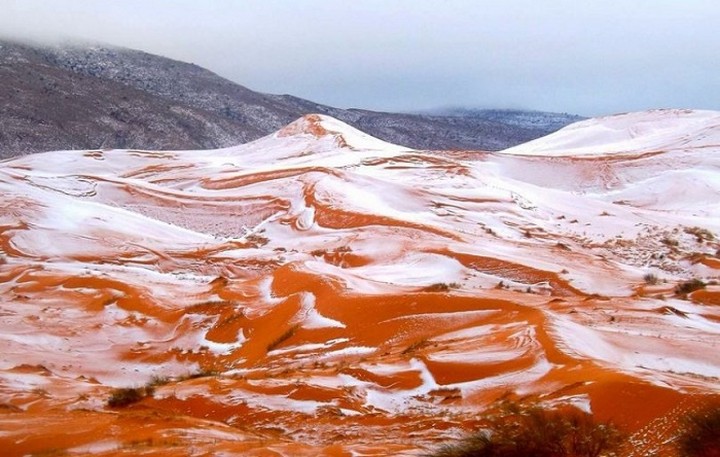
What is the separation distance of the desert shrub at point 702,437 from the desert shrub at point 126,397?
4.82 m

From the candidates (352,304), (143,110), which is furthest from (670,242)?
(143,110)

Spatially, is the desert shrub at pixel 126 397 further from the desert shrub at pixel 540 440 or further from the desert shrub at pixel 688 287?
the desert shrub at pixel 688 287

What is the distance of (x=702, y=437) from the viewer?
13.1 feet

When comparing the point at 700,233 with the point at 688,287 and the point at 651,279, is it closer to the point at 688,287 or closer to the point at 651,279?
the point at 651,279

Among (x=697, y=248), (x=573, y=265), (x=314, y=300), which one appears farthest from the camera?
(x=697, y=248)

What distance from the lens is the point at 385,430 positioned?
229 inches

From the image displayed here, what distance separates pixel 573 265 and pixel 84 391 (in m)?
10.4

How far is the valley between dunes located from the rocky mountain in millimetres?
54245

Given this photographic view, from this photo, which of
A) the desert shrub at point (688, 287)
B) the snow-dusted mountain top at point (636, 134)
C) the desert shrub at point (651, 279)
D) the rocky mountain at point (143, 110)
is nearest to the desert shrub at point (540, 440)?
the desert shrub at point (688, 287)

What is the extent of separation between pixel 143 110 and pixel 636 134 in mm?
67528

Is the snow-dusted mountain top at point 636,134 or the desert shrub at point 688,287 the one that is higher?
the snow-dusted mountain top at point 636,134

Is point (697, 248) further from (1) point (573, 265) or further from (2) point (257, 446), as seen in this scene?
(2) point (257, 446)

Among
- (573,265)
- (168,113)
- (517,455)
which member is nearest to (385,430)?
(517,455)

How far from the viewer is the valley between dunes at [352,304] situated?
5746mm
